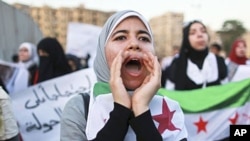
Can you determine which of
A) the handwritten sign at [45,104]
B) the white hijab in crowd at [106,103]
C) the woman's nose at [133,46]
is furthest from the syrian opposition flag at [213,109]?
the woman's nose at [133,46]

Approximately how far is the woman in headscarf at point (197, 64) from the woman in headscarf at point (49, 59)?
50.0 inches

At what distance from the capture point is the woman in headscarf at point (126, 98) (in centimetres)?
130

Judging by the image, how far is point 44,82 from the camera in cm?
390

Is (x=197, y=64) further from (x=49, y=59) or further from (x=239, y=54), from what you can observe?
(x=49, y=59)

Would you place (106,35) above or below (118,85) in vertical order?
above

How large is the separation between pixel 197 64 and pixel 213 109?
44cm

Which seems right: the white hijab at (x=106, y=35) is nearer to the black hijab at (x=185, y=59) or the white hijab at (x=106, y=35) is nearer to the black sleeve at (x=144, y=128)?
the black sleeve at (x=144, y=128)

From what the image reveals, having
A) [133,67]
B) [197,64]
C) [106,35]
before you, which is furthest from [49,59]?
[133,67]

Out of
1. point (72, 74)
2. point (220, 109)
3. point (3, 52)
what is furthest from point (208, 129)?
point (3, 52)

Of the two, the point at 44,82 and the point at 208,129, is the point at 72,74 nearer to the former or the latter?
the point at 44,82

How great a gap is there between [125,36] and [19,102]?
96.8 inches

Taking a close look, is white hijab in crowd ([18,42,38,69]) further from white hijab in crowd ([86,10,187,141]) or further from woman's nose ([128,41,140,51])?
woman's nose ([128,41,140,51])

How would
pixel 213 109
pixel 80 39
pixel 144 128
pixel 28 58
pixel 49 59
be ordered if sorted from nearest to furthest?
pixel 144 128 < pixel 213 109 < pixel 49 59 < pixel 28 58 < pixel 80 39

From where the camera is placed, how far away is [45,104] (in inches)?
146
